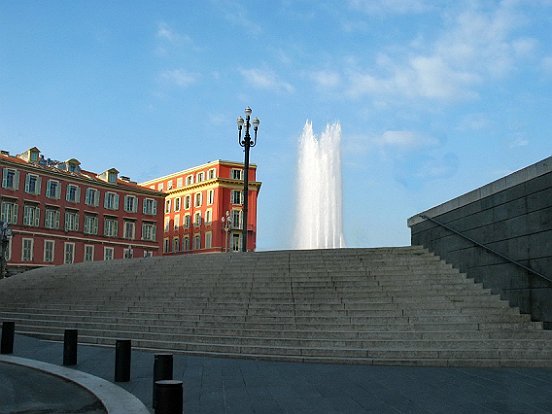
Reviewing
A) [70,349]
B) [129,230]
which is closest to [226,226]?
[129,230]

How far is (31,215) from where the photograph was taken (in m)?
53.0

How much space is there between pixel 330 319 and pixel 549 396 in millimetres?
6311

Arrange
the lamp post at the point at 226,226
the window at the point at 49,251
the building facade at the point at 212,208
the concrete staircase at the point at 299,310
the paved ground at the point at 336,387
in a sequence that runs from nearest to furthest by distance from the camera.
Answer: the paved ground at the point at 336,387
the concrete staircase at the point at 299,310
the window at the point at 49,251
the lamp post at the point at 226,226
the building facade at the point at 212,208

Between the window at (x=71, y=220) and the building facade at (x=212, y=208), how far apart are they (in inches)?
615

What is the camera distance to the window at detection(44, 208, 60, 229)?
54281 millimetres

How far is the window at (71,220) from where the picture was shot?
56.3 meters

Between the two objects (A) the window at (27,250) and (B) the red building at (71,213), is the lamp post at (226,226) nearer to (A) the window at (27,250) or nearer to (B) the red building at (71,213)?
(B) the red building at (71,213)

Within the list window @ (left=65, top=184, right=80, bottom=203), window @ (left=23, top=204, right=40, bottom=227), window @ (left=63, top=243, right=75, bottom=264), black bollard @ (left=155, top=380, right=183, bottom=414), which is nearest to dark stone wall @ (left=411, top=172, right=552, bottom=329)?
black bollard @ (left=155, top=380, right=183, bottom=414)

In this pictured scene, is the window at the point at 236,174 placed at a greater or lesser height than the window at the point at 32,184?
greater

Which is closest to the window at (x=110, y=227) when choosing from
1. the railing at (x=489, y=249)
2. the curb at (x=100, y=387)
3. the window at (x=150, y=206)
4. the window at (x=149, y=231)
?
the window at (x=149, y=231)

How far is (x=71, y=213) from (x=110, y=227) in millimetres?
5422

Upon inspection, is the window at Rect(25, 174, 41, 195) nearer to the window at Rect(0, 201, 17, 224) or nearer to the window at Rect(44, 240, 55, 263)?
the window at Rect(0, 201, 17, 224)

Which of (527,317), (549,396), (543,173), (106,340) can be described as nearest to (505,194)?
(543,173)

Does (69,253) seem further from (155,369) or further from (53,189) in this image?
(155,369)
